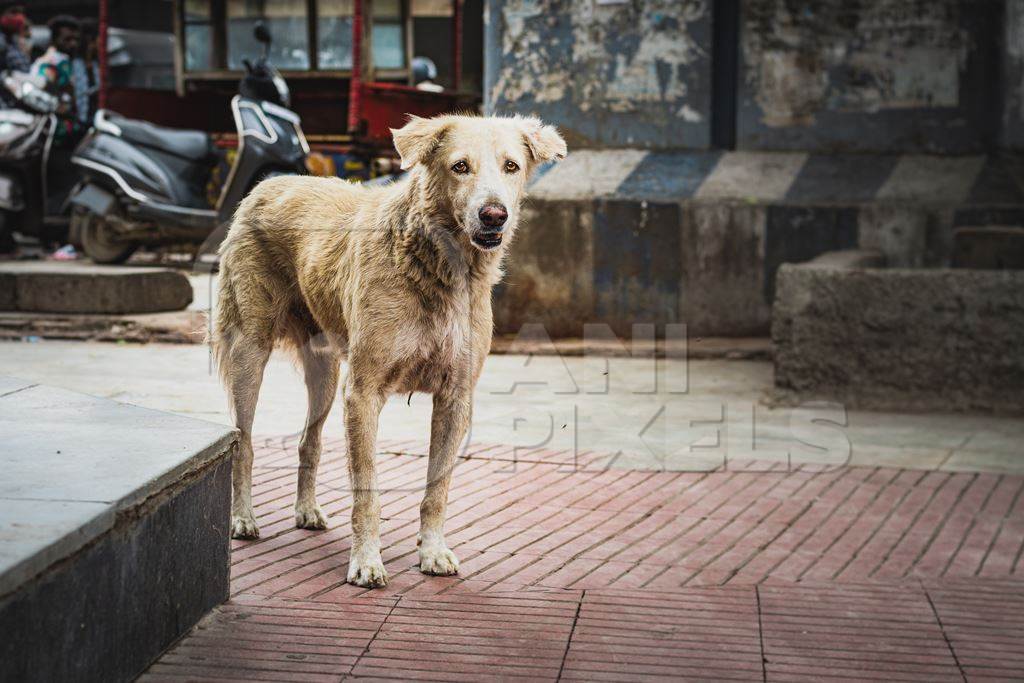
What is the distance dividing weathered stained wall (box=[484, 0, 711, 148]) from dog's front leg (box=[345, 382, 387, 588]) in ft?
17.3

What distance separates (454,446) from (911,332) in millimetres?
3613

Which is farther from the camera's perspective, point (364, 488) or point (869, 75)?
point (869, 75)

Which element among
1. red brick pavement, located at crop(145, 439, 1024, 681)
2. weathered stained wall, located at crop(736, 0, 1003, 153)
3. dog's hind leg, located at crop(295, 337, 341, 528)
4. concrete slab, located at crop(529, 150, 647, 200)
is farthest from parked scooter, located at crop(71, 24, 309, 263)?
dog's hind leg, located at crop(295, 337, 341, 528)

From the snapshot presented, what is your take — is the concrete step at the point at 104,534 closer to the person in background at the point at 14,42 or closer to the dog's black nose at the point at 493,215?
the dog's black nose at the point at 493,215

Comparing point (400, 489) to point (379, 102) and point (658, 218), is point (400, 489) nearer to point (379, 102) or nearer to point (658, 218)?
point (658, 218)

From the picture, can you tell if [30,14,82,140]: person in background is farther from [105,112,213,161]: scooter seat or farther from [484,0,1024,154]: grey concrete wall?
[484,0,1024,154]: grey concrete wall

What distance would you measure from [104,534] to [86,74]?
43.6ft

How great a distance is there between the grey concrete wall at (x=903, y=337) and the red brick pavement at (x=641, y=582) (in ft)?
4.72

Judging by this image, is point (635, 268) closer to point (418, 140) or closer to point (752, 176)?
point (752, 176)

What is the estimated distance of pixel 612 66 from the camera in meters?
8.77

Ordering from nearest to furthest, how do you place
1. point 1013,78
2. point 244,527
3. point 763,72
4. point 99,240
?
point 244,527 → point 1013,78 → point 763,72 → point 99,240

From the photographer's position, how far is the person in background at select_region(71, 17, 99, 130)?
Result: 14.1 m

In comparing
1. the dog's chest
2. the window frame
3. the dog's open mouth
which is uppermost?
the window frame

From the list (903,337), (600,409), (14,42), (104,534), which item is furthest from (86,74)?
(104,534)
